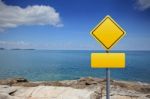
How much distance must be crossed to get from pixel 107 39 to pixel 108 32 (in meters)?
0.13

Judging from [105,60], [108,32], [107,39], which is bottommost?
[105,60]

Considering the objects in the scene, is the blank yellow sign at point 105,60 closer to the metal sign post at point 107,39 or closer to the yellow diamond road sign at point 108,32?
the metal sign post at point 107,39

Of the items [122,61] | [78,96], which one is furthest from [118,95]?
[122,61]

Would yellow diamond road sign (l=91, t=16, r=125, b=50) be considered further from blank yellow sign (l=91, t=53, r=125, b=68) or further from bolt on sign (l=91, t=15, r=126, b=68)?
blank yellow sign (l=91, t=53, r=125, b=68)

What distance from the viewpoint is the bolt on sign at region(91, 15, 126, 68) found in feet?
16.0

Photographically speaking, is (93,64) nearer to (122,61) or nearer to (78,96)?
(122,61)

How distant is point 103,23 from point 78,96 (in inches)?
139

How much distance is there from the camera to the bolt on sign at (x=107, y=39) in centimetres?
489

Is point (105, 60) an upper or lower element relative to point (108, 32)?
lower

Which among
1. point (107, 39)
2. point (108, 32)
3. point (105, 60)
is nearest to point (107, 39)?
point (107, 39)

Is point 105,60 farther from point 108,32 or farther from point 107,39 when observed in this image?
point 108,32

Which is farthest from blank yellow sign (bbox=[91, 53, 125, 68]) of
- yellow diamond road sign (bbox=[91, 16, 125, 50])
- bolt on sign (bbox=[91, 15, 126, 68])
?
yellow diamond road sign (bbox=[91, 16, 125, 50])

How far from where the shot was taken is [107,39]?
4902mm

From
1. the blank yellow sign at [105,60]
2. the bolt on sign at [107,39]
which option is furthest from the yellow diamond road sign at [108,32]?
the blank yellow sign at [105,60]
